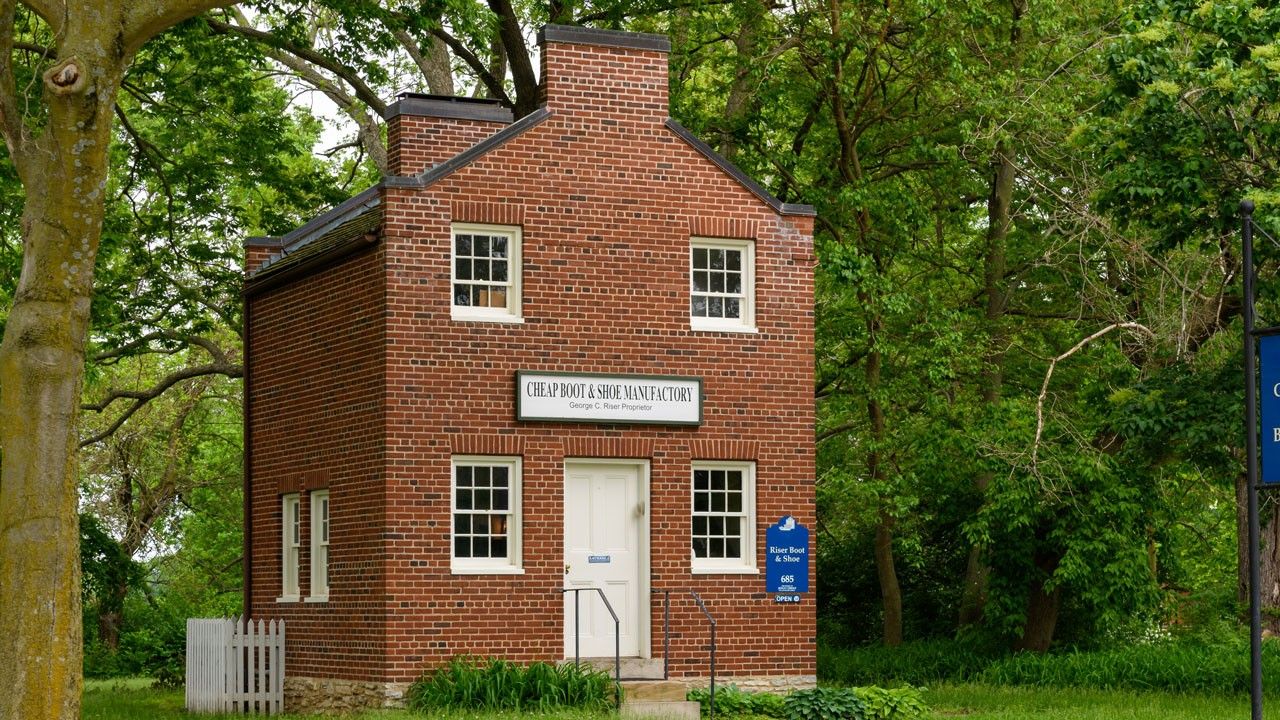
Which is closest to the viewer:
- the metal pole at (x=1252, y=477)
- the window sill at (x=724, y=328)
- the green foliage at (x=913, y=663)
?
the metal pole at (x=1252, y=477)

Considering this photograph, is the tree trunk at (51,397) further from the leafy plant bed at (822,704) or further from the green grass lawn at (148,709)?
the leafy plant bed at (822,704)

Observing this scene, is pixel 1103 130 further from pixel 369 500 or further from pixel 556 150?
pixel 369 500

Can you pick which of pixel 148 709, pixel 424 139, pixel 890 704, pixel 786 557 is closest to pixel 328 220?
pixel 424 139

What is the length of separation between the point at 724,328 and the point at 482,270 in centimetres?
322

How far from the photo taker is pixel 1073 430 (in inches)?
1027

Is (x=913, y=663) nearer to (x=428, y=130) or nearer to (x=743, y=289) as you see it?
(x=743, y=289)

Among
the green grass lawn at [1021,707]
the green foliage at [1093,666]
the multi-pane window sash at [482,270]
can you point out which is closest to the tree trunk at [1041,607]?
the green foliage at [1093,666]

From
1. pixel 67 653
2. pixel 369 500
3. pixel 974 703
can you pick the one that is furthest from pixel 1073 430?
pixel 67 653

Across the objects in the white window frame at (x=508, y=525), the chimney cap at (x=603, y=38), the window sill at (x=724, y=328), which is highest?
the chimney cap at (x=603, y=38)

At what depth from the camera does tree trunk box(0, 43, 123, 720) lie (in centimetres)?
1557

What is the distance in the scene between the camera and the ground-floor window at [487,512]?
21.0 metres

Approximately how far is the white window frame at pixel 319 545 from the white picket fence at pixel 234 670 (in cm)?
93

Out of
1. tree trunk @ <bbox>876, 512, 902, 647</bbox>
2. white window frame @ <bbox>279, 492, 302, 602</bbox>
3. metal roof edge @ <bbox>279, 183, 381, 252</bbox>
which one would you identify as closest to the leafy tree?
white window frame @ <bbox>279, 492, 302, 602</bbox>

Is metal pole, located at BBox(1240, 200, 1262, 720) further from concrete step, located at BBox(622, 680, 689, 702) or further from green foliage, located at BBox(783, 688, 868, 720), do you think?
concrete step, located at BBox(622, 680, 689, 702)
